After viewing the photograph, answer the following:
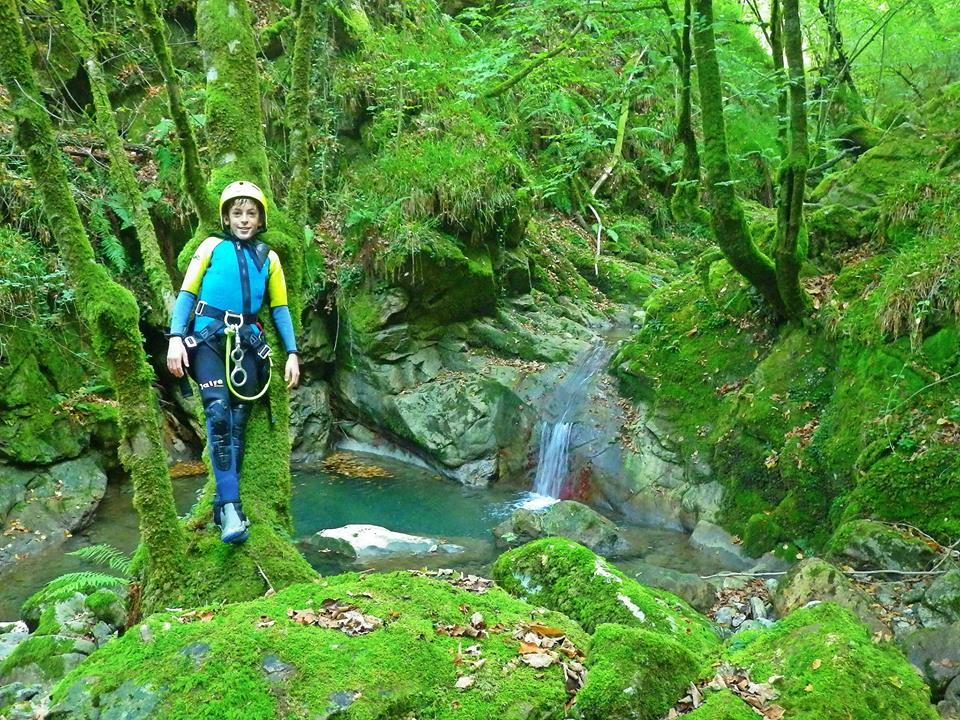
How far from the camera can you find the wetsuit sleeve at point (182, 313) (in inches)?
160

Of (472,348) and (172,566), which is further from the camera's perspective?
(472,348)

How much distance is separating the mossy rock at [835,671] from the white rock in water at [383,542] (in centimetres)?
569

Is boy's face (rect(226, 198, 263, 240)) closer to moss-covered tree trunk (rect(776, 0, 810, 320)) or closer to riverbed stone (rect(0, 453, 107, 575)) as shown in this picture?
moss-covered tree trunk (rect(776, 0, 810, 320))

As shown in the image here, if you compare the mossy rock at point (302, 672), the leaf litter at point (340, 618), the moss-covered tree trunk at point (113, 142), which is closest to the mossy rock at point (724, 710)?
the mossy rock at point (302, 672)

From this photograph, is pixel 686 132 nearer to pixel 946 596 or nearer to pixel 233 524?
pixel 946 596

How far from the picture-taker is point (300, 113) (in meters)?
5.24

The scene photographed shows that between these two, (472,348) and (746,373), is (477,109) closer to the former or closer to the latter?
(472,348)

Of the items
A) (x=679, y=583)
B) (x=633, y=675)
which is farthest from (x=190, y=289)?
(x=679, y=583)

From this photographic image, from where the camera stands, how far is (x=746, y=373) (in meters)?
9.42

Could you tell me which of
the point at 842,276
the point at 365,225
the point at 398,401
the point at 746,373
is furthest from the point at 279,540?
the point at 365,225

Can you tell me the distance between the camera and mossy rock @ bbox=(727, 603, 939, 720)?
267 centimetres

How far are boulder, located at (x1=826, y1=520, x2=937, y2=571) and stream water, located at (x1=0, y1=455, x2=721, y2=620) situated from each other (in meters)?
1.57

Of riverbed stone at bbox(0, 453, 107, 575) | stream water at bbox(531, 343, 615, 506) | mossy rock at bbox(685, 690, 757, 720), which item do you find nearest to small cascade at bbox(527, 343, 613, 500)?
stream water at bbox(531, 343, 615, 506)

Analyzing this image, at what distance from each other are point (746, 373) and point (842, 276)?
169cm
